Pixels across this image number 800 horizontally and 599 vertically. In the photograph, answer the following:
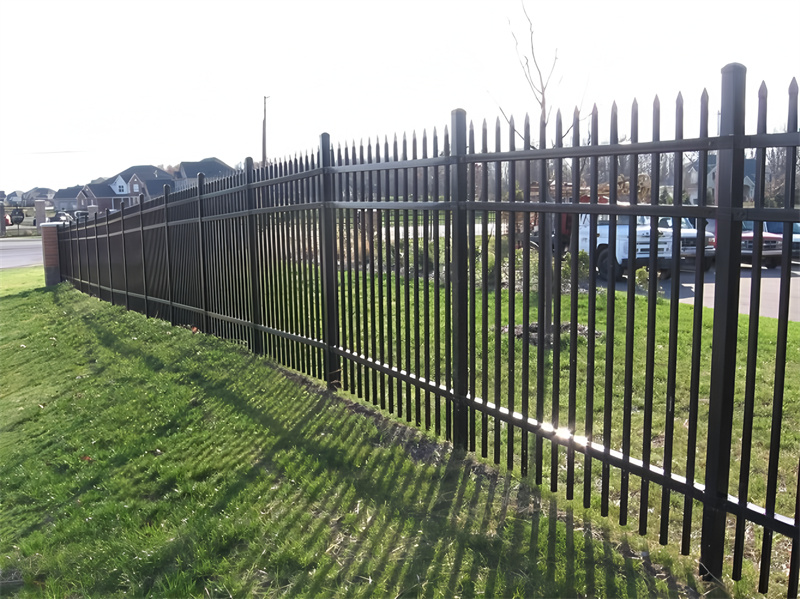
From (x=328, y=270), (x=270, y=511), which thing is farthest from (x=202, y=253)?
(x=270, y=511)

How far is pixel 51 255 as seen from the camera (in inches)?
760

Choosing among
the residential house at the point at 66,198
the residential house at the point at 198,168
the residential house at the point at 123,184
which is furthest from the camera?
Result: the residential house at the point at 66,198

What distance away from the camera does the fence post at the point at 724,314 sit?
2.82 m

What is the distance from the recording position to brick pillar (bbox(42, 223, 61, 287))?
63.2 ft

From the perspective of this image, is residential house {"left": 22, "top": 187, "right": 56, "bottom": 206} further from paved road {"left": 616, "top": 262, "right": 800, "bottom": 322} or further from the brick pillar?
paved road {"left": 616, "top": 262, "right": 800, "bottom": 322}

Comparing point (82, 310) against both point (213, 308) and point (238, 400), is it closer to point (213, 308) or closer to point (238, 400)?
point (213, 308)

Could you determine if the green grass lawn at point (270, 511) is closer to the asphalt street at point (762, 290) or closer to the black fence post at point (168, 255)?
the asphalt street at point (762, 290)

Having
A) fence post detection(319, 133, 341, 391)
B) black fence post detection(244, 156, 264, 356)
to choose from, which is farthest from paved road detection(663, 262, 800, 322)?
black fence post detection(244, 156, 264, 356)

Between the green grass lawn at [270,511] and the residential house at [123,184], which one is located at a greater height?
the residential house at [123,184]

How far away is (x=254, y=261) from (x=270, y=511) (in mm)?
4240

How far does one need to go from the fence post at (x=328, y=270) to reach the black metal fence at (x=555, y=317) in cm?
2

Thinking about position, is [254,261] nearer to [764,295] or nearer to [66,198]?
[764,295]

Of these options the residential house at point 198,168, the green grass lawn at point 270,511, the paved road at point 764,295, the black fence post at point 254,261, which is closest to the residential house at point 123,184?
the residential house at point 198,168

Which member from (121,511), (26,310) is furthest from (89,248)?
(121,511)
